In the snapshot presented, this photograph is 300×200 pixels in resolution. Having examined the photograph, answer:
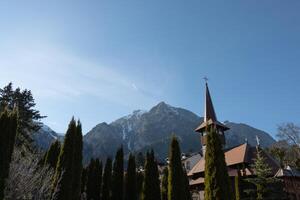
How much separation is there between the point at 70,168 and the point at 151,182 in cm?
741

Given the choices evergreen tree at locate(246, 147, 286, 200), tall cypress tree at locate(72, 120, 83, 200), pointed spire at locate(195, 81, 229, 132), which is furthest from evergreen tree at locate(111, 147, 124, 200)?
pointed spire at locate(195, 81, 229, 132)

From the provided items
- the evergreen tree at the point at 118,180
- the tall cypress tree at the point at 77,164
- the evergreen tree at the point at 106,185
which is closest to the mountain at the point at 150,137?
the evergreen tree at the point at 106,185

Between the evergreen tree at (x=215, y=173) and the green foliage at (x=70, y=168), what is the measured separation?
8105 millimetres

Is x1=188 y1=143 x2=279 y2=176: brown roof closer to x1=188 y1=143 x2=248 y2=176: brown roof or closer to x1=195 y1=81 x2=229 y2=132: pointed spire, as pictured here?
x1=188 y1=143 x2=248 y2=176: brown roof

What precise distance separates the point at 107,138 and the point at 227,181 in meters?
165

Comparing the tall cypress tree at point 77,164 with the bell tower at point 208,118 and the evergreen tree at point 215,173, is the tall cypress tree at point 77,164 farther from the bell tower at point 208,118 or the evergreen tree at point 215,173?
the bell tower at point 208,118

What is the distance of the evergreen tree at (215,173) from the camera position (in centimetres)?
1706

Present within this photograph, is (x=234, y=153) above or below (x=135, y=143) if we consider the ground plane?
below

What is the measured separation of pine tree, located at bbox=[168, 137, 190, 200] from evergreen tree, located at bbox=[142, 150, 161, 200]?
2.47 m

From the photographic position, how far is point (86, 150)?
165125 millimetres

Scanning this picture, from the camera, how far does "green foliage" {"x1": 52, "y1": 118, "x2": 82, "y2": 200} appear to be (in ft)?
61.0

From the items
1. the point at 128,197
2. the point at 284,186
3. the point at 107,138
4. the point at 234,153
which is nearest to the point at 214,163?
the point at 128,197

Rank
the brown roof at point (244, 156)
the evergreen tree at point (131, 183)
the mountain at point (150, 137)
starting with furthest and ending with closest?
the mountain at point (150, 137) < the brown roof at point (244, 156) < the evergreen tree at point (131, 183)

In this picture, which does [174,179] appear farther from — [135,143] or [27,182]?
[135,143]
